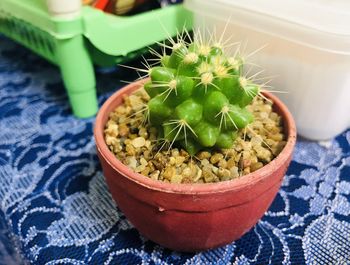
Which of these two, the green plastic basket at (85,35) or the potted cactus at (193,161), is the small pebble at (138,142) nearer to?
the potted cactus at (193,161)

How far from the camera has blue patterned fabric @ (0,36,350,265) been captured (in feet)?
1.38

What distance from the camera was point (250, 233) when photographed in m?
0.45

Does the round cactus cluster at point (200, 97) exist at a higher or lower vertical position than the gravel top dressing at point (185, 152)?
higher

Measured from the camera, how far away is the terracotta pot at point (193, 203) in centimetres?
34

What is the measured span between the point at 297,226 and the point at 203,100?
0.21 meters

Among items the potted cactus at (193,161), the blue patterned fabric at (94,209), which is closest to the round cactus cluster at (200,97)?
the potted cactus at (193,161)

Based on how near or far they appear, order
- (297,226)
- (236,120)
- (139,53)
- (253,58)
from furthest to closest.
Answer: (139,53), (253,58), (297,226), (236,120)

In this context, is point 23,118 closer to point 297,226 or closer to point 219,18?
point 219,18

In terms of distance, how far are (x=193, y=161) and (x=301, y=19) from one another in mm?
253

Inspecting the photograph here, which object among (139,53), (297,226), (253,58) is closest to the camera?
(297,226)

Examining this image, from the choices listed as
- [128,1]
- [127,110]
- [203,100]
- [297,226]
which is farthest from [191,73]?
[128,1]

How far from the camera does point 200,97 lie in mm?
360

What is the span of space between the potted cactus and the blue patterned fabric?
0.19 ft

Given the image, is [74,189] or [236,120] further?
[74,189]
